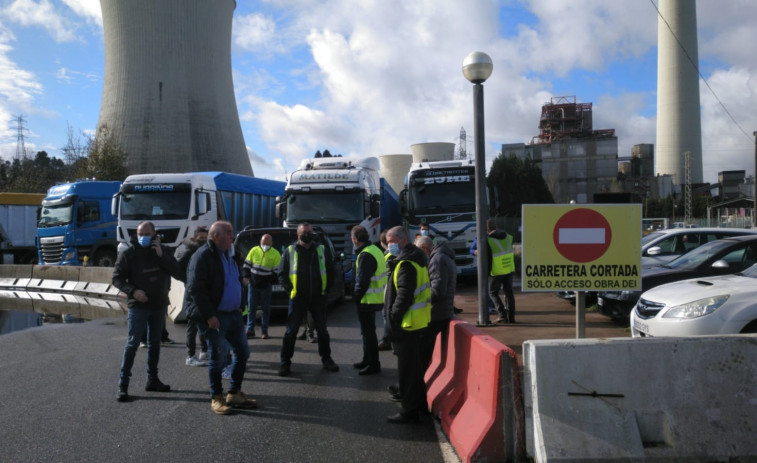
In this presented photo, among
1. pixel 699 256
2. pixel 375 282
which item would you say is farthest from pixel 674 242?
pixel 375 282

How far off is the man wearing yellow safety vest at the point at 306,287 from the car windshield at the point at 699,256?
5665 millimetres

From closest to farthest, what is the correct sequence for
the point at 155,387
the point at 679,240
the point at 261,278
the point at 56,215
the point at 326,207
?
the point at 155,387, the point at 261,278, the point at 679,240, the point at 326,207, the point at 56,215

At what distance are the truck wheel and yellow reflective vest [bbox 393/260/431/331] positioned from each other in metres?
18.1

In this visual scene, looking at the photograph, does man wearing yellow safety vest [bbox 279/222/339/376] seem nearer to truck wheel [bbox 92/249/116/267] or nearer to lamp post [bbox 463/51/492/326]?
lamp post [bbox 463/51/492/326]

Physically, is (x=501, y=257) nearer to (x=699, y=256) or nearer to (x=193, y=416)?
(x=699, y=256)

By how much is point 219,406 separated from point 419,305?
2066 millimetres

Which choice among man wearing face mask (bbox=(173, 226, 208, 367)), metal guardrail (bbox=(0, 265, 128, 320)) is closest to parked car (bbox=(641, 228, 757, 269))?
man wearing face mask (bbox=(173, 226, 208, 367))

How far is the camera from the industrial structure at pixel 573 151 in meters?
84.7

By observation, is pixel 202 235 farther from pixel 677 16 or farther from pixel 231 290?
pixel 677 16

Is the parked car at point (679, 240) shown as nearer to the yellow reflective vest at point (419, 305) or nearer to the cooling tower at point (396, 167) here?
the yellow reflective vest at point (419, 305)

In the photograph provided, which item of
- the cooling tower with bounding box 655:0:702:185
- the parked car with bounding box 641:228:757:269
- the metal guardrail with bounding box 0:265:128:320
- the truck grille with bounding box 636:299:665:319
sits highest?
the cooling tower with bounding box 655:0:702:185

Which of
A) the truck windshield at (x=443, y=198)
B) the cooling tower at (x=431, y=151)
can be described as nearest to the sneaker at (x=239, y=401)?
the truck windshield at (x=443, y=198)

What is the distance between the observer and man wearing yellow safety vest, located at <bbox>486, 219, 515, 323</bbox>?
388 inches

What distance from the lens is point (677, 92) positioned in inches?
3182
